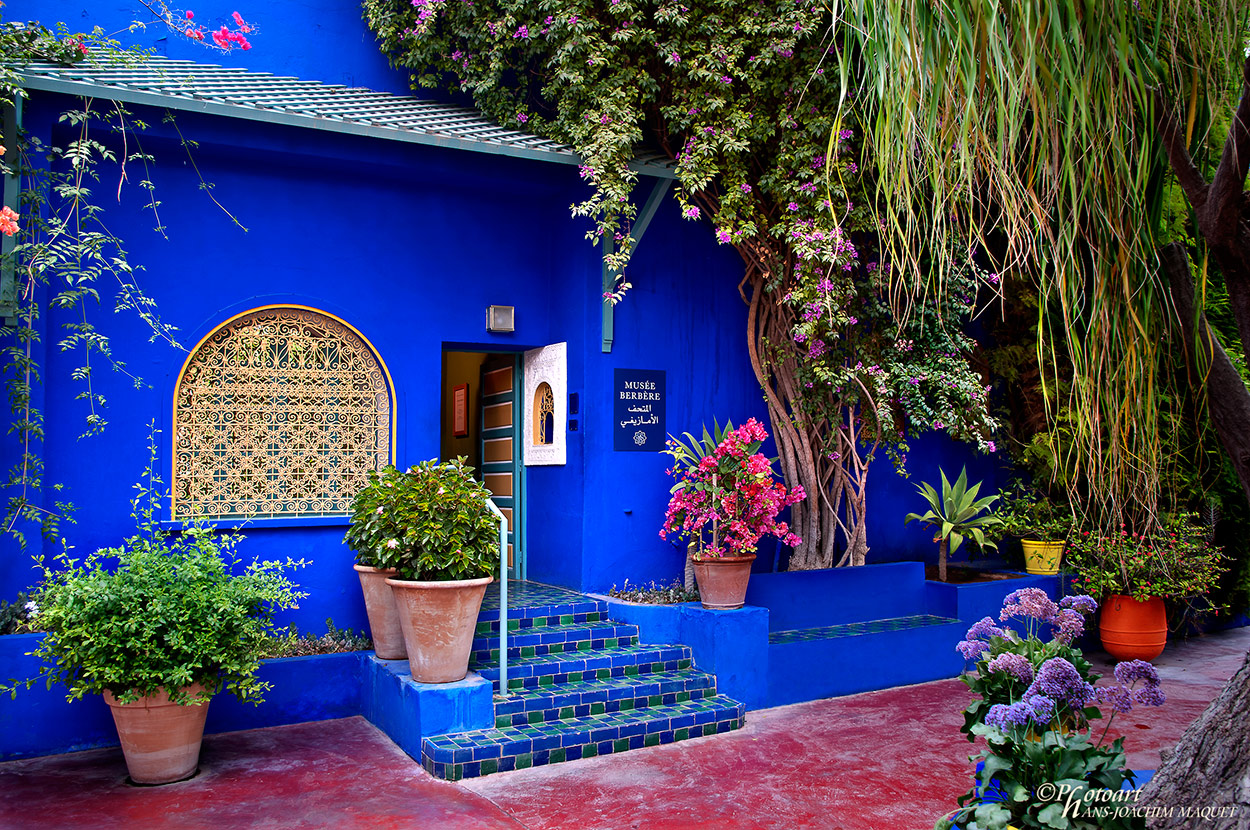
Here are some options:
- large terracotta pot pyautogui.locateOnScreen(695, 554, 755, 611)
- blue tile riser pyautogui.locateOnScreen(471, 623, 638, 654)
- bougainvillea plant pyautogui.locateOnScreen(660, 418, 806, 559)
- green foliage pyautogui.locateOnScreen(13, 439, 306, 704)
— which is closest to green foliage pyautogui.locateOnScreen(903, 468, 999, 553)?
bougainvillea plant pyautogui.locateOnScreen(660, 418, 806, 559)

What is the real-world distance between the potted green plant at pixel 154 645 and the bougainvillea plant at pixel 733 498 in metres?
2.89

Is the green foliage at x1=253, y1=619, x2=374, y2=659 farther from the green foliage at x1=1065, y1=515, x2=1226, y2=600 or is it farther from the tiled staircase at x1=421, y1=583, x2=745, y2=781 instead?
the green foliage at x1=1065, y1=515, x2=1226, y2=600

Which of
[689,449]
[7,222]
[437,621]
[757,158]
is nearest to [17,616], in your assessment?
[7,222]

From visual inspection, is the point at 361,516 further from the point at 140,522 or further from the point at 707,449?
the point at 707,449

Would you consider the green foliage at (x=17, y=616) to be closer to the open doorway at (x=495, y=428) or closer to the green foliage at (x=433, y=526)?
the green foliage at (x=433, y=526)

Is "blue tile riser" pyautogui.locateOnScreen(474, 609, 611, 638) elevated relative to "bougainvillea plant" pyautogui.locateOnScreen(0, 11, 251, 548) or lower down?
lower down

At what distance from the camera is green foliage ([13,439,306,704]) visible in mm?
4477

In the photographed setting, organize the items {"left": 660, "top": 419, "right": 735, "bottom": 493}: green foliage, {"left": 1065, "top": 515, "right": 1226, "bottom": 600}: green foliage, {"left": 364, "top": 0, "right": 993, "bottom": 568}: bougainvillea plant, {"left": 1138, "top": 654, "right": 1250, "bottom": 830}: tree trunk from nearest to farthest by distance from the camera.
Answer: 1. {"left": 1138, "top": 654, "right": 1250, "bottom": 830}: tree trunk
2. {"left": 364, "top": 0, "right": 993, "bottom": 568}: bougainvillea plant
3. {"left": 660, "top": 419, "right": 735, "bottom": 493}: green foliage
4. {"left": 1065, "top": 515, "right": 1226, "bottom": 600}: green foliage

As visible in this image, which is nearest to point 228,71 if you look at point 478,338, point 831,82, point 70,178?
point 70,178

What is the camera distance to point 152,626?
14.8ft

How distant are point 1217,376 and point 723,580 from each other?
3.78 m

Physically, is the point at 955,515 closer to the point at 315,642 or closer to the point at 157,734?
the point at 315,642

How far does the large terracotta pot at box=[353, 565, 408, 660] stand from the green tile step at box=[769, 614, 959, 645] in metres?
2.67

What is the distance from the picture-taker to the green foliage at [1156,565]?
24.3 feet
